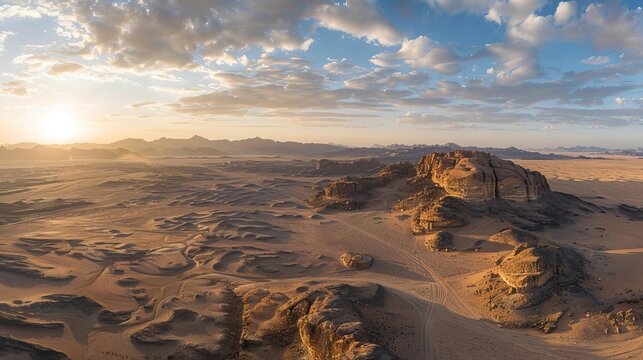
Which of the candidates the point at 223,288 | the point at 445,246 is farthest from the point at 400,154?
the point at 223,288

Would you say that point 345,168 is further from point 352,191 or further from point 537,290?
point 537,290

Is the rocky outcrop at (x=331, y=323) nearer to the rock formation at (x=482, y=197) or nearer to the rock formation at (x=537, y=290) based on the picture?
the rock formation at (x=537, y=290)

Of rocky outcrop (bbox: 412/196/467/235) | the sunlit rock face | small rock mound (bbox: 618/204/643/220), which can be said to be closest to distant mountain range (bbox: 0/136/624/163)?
small rock mound (bbox: 618/204/643/220)

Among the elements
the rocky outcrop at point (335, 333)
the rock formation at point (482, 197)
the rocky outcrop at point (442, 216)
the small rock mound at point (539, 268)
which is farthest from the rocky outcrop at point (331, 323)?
the rock formation at point (482, 197)

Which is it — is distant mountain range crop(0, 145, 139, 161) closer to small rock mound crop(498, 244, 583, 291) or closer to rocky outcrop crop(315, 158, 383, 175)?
rocky outcrop crop(315, 158, 383, 175)

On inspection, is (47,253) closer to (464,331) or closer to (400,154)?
(464,331)

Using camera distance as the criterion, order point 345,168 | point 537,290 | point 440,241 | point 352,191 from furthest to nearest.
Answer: point 345,168 → point 352,191 → point 440,241 → point 537,290

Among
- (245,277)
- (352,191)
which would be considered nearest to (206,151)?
(352,191)
